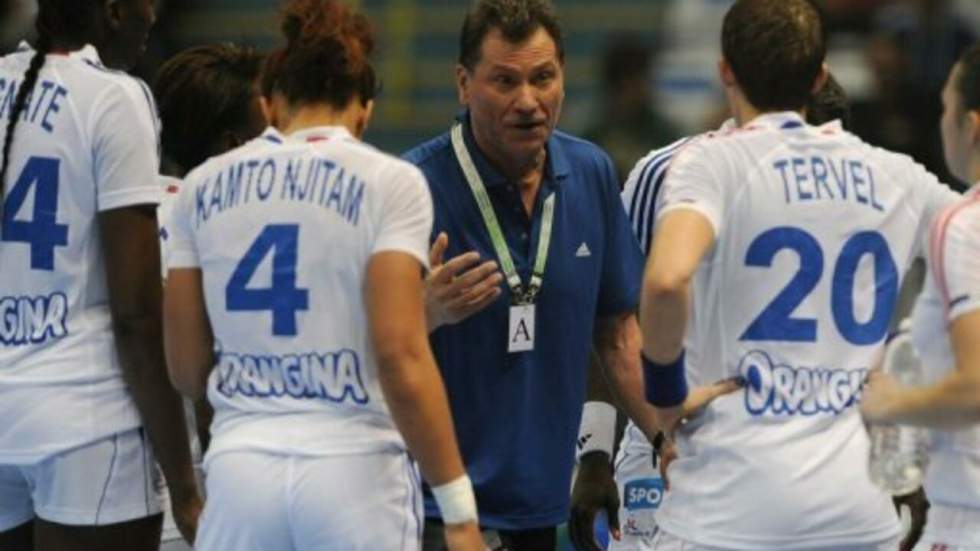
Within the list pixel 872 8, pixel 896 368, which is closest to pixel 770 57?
pixel 896 368

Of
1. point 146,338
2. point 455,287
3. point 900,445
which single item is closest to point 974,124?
point 900,445

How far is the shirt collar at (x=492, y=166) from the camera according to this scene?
602cm

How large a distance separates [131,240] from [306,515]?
3.05ft

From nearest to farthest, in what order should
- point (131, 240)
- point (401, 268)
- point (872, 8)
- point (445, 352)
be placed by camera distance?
point (401, 268) → point (131, 240) → point (445, 352) → point (872, 8)

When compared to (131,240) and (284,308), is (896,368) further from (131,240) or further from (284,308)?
(131,240)

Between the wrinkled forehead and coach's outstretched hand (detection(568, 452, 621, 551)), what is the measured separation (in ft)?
3.91

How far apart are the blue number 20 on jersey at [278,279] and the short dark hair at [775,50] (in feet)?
3.63

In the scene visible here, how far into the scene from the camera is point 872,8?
1205 cm

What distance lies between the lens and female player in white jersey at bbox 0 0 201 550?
539 cm

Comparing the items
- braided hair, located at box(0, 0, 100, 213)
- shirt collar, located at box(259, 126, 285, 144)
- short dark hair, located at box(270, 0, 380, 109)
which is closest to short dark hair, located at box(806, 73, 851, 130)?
short dark hair, located at box(270, 0, 380, 109)

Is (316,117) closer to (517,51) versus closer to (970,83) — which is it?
(517,51)

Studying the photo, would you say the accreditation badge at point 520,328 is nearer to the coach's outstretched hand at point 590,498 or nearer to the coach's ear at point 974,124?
the coach's outstretched hand at point 590,498

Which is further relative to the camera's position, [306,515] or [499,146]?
[499,146]

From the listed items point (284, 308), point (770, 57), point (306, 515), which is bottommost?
point (306, 515)
